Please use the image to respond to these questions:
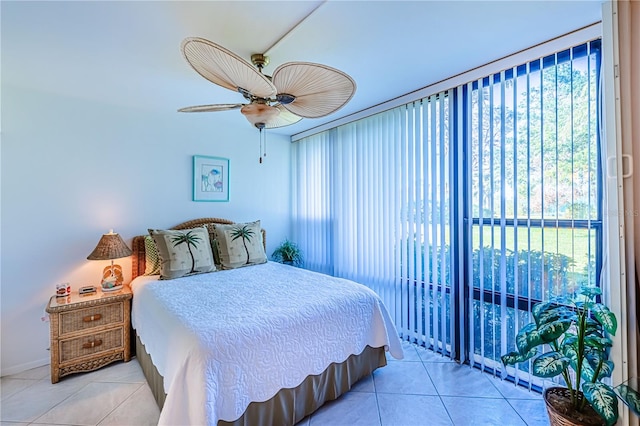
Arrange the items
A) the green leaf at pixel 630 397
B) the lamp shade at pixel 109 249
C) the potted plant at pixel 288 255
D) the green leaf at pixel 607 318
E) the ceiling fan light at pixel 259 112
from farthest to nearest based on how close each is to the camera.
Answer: the potted plant at pixel 288 255, the lamp shade at pixel 109 249, the ceiling fan light at pixel 259 112, the green leaf at pixel 607 318, the green leaf at pixel 630 397

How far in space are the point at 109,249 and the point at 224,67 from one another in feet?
7.00

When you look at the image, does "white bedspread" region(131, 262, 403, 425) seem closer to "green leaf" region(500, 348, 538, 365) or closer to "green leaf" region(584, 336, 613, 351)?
"green leaf" region(500, 348, 538, 365)

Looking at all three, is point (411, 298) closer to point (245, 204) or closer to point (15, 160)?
point (245, 204)

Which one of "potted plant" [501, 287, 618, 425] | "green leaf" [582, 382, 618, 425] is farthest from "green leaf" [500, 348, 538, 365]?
"green leaf" [582, 382, 618, 425]

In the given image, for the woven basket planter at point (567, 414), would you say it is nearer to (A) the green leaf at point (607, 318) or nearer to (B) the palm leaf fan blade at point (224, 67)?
(A) the green leaf at point (607, 318)

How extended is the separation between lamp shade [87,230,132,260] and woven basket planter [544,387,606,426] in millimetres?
3363

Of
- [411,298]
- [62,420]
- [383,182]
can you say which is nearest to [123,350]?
[62,420]

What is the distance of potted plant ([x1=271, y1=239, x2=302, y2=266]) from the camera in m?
3.96

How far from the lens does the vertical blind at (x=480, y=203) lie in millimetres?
1821

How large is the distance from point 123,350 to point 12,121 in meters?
2.24

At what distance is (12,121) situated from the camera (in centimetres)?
241

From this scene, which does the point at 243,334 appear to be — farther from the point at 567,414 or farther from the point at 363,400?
the point at 567,414

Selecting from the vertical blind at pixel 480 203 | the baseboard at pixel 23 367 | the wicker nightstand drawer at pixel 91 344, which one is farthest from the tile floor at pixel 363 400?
the vertical blind at pixel 480 203

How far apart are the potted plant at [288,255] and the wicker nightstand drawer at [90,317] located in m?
1.94
